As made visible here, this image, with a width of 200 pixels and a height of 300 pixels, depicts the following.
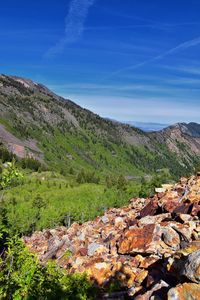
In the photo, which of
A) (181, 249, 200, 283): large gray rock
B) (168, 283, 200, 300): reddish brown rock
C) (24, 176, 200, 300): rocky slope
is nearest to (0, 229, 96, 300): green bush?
(24, 176, 200, 300): rocky slope

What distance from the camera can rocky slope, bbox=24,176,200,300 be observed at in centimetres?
3080

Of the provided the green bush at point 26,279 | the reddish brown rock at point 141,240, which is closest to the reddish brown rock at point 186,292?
the green bush at point 26,279

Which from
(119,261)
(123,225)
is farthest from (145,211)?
(119,261)

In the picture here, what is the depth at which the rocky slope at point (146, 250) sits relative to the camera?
1212 inches

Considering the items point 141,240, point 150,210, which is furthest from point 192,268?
point 150,210

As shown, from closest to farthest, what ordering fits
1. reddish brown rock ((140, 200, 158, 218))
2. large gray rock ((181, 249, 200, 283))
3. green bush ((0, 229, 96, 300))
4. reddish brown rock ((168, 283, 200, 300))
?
green bush ((0, 229, 96, 300)) < reddish brown rock ((168, 283, 200, 300)) < large gray rock ((181, 249, 200, 283)) < reddish brown rock ((140, 200, 158, 218))

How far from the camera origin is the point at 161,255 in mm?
42312

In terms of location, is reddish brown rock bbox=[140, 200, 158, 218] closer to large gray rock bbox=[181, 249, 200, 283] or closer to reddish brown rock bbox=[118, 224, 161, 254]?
reddish brown rock bbox=[118, 224, 161, 254]

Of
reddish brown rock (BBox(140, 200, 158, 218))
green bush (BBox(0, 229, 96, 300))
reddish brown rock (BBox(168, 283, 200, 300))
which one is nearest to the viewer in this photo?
green bush (BBox(0, 229, 96, 300))

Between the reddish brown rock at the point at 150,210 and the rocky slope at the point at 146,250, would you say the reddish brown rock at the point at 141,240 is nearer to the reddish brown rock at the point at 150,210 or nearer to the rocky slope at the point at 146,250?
the rocky slope at the point at 146,250

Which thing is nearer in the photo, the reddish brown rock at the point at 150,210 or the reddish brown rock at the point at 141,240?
the reddish brown rock at the point at 141,240

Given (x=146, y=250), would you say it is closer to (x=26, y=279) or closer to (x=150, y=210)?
(x=150, y=210)

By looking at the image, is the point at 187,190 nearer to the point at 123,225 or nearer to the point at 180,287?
the point at 123,225

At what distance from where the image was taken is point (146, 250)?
145 feet
